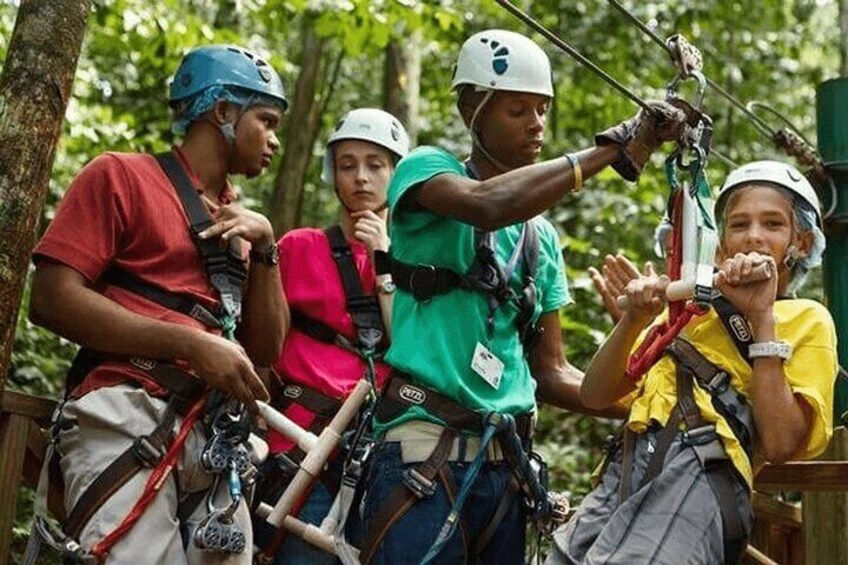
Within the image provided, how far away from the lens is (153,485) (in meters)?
3.54

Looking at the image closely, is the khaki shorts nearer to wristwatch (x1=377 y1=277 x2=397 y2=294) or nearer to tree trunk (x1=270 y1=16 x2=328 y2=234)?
wristwatch (x1=377 y1=277 x2=397 y2=294)

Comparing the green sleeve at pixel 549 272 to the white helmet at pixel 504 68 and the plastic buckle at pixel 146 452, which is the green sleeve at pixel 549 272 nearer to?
the white helmet at pixel 504 68

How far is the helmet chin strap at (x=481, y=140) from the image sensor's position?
12.7ft

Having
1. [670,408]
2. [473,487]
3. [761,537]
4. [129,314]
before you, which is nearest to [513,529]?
[473,487]

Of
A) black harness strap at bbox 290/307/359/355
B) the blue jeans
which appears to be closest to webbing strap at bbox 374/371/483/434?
the blue jeans

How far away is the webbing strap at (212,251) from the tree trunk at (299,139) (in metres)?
7.42

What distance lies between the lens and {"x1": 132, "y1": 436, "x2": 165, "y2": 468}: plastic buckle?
3.58m

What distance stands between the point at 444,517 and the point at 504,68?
145 centimetres

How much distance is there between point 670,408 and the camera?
3.67 metres

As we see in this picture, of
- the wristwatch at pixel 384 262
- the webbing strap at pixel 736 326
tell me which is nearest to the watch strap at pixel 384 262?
the wristwatch at pixel 384 262

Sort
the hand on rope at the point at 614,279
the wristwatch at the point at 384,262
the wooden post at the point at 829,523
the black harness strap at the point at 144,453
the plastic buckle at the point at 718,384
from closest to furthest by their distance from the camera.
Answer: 1. the black harness strap at the point at 144,453
2. the plastic buckle at the point at 718,384
3. the wristwatch at the point at 384,262
4. the hand on rope at the point at 614,279
5. the wooden post at the point at 829,523

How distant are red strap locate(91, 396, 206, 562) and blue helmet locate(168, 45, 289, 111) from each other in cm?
114

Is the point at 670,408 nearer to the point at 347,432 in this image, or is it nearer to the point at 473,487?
the point at 473,487

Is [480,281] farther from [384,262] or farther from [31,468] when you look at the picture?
[31,468]
